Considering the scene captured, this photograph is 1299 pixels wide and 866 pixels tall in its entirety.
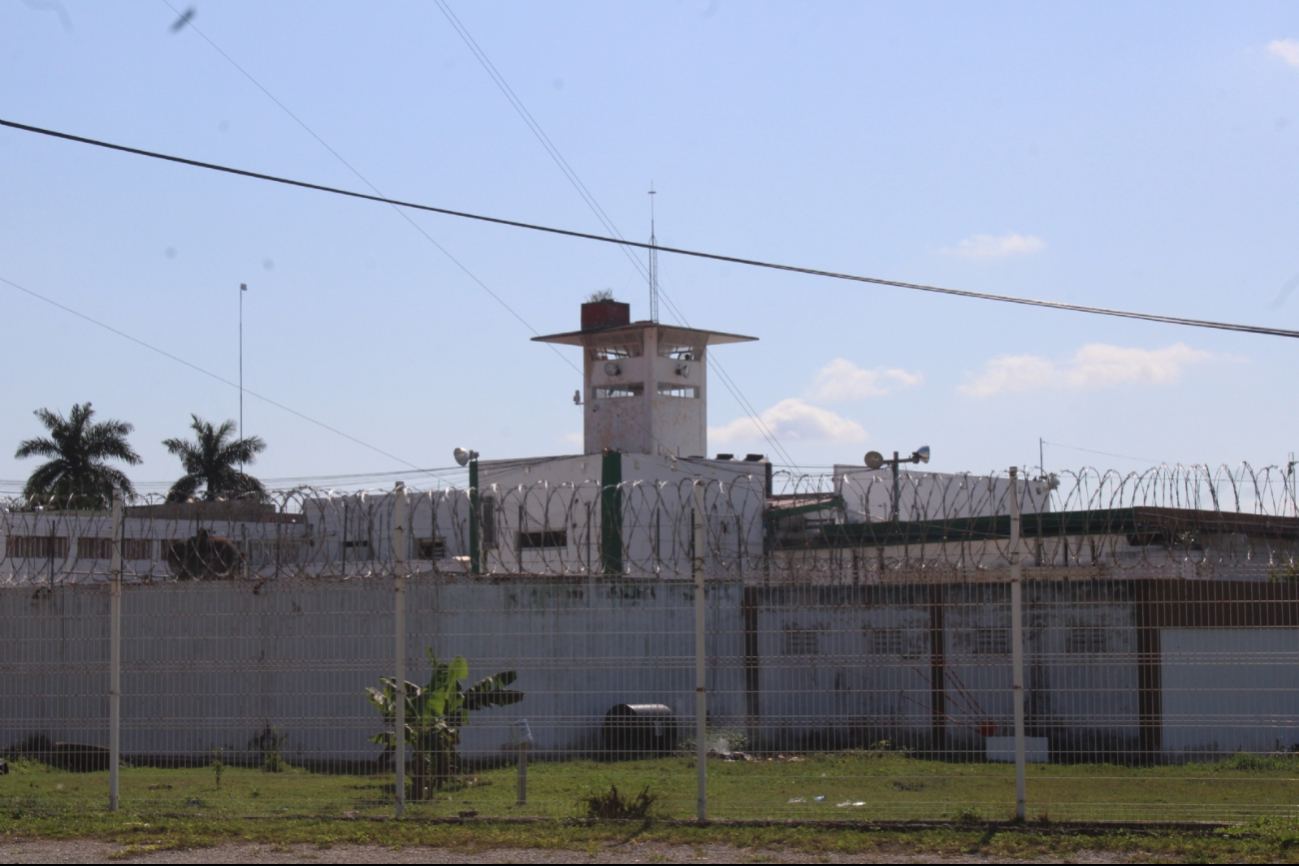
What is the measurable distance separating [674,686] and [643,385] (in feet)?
76.1

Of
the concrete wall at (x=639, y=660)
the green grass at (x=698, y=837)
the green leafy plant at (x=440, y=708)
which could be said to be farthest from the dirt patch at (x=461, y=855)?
the green leafy plant at (x=440, y=708)

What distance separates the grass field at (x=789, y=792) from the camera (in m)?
9.02

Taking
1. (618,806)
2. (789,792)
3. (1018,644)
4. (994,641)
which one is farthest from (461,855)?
(994,641)

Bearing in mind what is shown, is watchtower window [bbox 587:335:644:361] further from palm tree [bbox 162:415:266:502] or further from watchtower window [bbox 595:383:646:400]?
palm tree [bbox 162:415:266:502]

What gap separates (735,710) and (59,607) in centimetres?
858

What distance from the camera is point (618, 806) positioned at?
910 centimetres

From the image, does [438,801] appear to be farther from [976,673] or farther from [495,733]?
[976,673]

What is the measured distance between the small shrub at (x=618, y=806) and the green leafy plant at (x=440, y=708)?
6.29 feet

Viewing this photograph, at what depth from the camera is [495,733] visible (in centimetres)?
1447

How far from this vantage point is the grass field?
29.6ft

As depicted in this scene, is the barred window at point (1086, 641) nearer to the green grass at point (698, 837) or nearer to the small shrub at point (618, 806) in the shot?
the green grass at point (698, 837)

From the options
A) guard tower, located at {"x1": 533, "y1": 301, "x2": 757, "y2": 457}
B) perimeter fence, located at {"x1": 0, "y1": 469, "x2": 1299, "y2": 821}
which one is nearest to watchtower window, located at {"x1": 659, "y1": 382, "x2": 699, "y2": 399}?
guard tower, located at {"x1": 533, "y1": 301, "x2": 757, "y2": 457}

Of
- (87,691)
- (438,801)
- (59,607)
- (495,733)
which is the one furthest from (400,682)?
(59,607)

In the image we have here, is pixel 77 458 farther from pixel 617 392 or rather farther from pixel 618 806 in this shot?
pixel 618 806
